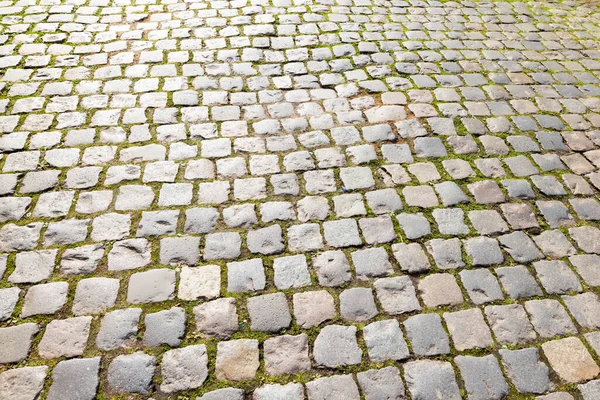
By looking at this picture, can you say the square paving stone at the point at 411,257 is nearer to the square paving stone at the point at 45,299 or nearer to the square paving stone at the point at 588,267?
the square paving stone at the point at 588,267

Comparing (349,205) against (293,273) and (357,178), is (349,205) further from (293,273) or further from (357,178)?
(293,273)

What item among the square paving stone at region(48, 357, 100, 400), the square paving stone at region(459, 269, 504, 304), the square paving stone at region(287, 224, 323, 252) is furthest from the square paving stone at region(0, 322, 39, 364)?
the square paving stone at region(459, 269, 504, 304)

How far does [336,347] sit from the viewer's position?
260cm

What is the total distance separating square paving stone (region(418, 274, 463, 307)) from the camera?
9.36 feet

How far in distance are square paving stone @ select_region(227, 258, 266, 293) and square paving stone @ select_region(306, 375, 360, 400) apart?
0.67 metres

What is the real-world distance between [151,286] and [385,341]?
4.52 ft

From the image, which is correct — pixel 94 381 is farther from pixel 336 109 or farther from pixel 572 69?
pixel 572 69

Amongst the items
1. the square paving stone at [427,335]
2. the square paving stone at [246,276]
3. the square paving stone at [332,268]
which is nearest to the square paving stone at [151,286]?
the square paving stone at [246,276]

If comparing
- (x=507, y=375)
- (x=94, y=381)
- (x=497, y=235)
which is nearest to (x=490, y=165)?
(x=497, y=235)

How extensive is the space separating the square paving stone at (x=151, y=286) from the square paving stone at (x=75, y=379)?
1.35 feet

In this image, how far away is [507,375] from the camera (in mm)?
2516

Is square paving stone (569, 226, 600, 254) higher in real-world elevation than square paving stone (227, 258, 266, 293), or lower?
lower

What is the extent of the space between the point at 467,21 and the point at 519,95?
1794mm

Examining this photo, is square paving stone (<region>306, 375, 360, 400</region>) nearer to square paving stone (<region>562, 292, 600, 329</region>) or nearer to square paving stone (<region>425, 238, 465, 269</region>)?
square paving stone (<region>425, 238, 465, 269</region>)
